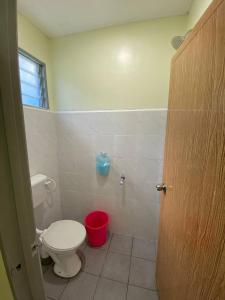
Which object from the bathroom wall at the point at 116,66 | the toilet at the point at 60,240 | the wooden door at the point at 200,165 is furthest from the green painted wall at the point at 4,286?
the bathroom wall at the point at 116,66

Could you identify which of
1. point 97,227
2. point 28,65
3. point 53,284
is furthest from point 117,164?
point 28,65

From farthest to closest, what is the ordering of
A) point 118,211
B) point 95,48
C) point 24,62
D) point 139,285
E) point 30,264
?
1. point 118,211
2. point 95,48
3. point 24,62
4. point 139,285
5. point 30,264

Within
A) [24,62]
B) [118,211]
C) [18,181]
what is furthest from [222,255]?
[24,62]

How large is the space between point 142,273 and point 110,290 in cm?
35

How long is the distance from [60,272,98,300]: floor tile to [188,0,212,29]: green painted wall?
243 cm

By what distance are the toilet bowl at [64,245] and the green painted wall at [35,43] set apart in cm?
143

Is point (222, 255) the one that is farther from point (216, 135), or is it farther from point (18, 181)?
point (18, 181)

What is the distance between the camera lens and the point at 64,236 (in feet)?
4.58

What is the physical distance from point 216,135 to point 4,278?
2.75 feet

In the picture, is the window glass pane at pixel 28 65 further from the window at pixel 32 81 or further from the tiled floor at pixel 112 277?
the tiled floor at pixel 112 277

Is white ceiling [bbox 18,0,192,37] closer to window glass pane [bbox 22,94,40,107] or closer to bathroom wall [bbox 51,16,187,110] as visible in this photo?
bathroom wall [bbox 51,16,187,110]

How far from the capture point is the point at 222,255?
1.44ft

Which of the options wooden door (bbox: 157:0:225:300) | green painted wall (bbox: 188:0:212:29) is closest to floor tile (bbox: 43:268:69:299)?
wooden door (bbox: 157:0:225:300)

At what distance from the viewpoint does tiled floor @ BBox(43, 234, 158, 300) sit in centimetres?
127
